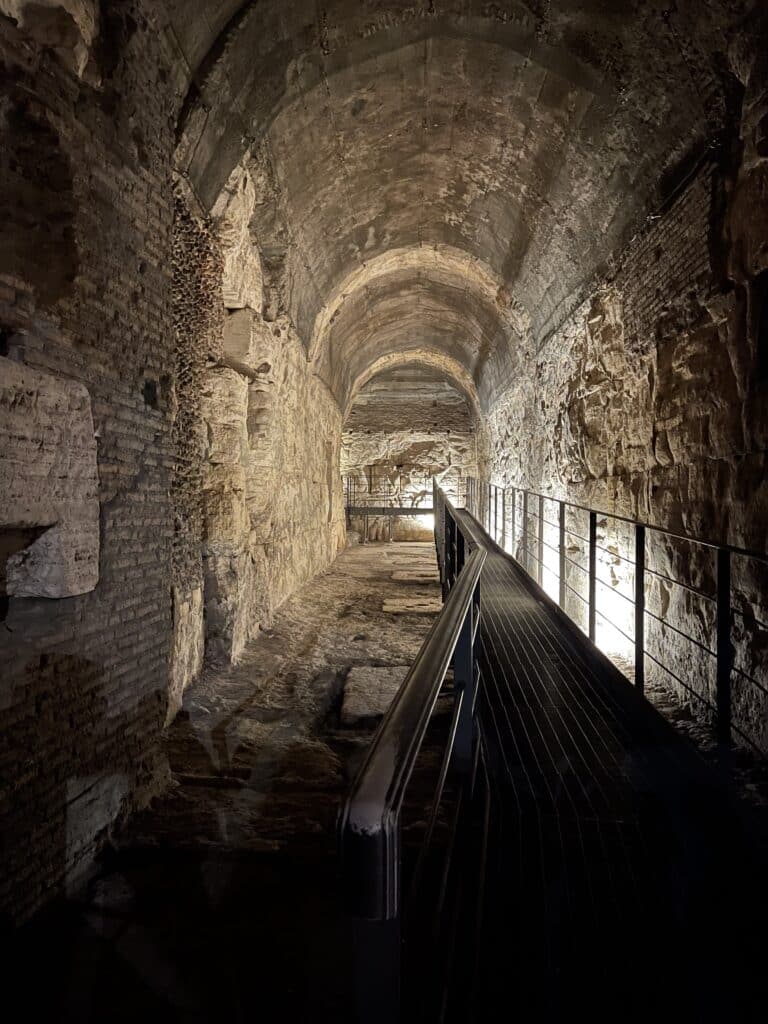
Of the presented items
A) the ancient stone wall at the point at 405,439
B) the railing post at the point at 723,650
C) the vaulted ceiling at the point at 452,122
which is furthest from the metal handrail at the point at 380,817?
the ancient stone wall at the point at 405,439

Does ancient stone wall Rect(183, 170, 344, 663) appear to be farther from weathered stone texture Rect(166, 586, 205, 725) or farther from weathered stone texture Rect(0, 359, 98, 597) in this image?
weathered stone texture Rect(0, 359, 98, 597)

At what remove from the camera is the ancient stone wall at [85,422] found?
7.37ft

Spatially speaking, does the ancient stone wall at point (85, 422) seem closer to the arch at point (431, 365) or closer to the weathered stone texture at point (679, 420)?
the weathered stone texture at point (679, 420)

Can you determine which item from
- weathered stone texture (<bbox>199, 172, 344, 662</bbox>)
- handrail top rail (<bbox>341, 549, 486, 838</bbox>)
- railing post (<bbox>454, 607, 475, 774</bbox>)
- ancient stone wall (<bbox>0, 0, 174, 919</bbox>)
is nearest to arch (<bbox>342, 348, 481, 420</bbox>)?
weathered stone texture (<bbox>199, 172, 344, 662</bbox>)

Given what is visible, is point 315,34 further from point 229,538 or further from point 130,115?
point 229,538

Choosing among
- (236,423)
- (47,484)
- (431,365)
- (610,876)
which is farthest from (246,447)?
(431,365)

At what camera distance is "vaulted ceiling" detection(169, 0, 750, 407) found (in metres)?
3.80

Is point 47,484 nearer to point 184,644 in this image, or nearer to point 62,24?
point 62,24

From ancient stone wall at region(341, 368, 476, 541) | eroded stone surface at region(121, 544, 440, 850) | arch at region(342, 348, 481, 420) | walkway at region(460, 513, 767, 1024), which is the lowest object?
eroded stone surface at region(121, 544, 440, 850)

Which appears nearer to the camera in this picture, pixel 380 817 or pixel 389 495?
pixel 380 817

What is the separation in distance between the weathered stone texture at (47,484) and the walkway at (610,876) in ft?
6.31

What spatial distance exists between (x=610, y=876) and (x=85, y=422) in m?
2.57

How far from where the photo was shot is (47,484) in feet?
7.79

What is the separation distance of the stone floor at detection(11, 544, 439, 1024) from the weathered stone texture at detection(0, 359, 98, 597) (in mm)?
1192
